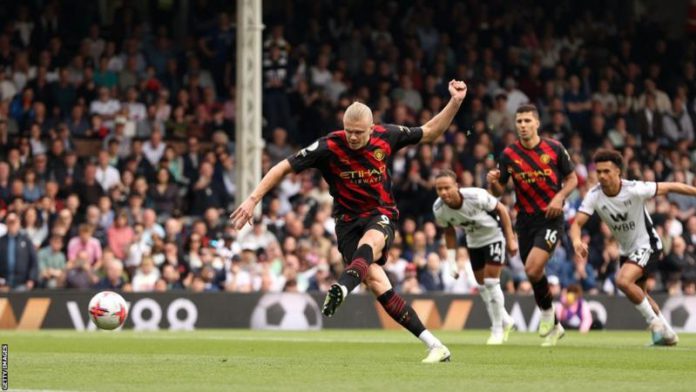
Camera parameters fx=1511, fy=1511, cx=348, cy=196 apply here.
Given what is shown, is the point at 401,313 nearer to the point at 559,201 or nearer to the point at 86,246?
the point at 559,201

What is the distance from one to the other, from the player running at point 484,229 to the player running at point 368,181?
4.14 m

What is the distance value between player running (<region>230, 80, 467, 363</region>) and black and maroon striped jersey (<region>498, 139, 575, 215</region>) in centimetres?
371

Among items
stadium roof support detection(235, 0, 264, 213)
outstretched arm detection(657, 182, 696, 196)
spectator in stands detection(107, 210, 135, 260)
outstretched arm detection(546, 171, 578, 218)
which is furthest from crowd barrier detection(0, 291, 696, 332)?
outstretched arm detection(657, 182, 696, 196)

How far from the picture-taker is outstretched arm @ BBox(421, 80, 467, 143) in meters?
12.2

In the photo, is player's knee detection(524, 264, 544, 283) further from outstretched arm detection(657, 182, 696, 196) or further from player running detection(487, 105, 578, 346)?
outstretched arm detection(657, 182, 696, 196)

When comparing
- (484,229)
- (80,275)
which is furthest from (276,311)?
(484,229)

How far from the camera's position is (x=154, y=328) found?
2258 centimetres

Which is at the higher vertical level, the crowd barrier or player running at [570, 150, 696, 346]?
player running at [570, 150, 696, 346]

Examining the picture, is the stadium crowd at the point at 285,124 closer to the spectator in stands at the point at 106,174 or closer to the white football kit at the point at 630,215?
the spectator in stands at the point at 106,174

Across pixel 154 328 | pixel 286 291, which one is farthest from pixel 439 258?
pixel 154 328

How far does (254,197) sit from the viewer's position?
11758mm

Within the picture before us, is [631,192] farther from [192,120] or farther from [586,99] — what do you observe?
[586,99]

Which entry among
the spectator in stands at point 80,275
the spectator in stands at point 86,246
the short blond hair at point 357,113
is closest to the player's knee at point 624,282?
the short blond hair at point 357,113

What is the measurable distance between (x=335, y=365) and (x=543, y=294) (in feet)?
15.7
